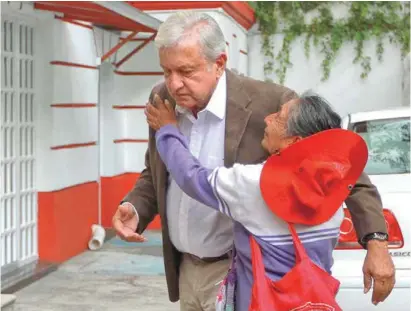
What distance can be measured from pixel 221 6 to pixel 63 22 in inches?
111

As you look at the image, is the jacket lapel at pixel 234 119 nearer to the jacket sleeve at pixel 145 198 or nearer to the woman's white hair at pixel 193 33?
the woman's white hair at pixel 193 33

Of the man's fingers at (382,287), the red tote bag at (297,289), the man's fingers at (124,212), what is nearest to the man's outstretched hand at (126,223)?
the man's fingers at (124,212)

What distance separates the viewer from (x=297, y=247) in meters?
2.80

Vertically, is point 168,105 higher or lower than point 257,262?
higher

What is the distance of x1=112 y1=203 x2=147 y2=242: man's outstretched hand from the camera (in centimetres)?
340

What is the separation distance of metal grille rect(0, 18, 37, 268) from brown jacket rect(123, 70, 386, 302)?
4686 mm

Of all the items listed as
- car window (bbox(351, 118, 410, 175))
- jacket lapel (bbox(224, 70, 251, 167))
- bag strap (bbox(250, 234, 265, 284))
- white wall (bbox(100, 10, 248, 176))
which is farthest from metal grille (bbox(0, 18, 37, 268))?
bag strap (bbox(250, 234, 265, 284))

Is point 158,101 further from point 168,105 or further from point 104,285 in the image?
point 104,285

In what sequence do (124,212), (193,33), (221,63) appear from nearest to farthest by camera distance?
1. (193,33)
2. (221,63)
3. (124,212)

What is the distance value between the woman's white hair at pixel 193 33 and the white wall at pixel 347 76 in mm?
10921

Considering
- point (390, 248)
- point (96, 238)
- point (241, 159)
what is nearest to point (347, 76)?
point (96, 238)

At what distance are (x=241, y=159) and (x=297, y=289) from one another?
0.64 m

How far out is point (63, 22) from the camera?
8922 mm

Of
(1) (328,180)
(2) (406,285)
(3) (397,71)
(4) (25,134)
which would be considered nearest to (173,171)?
(1) (328,180)
